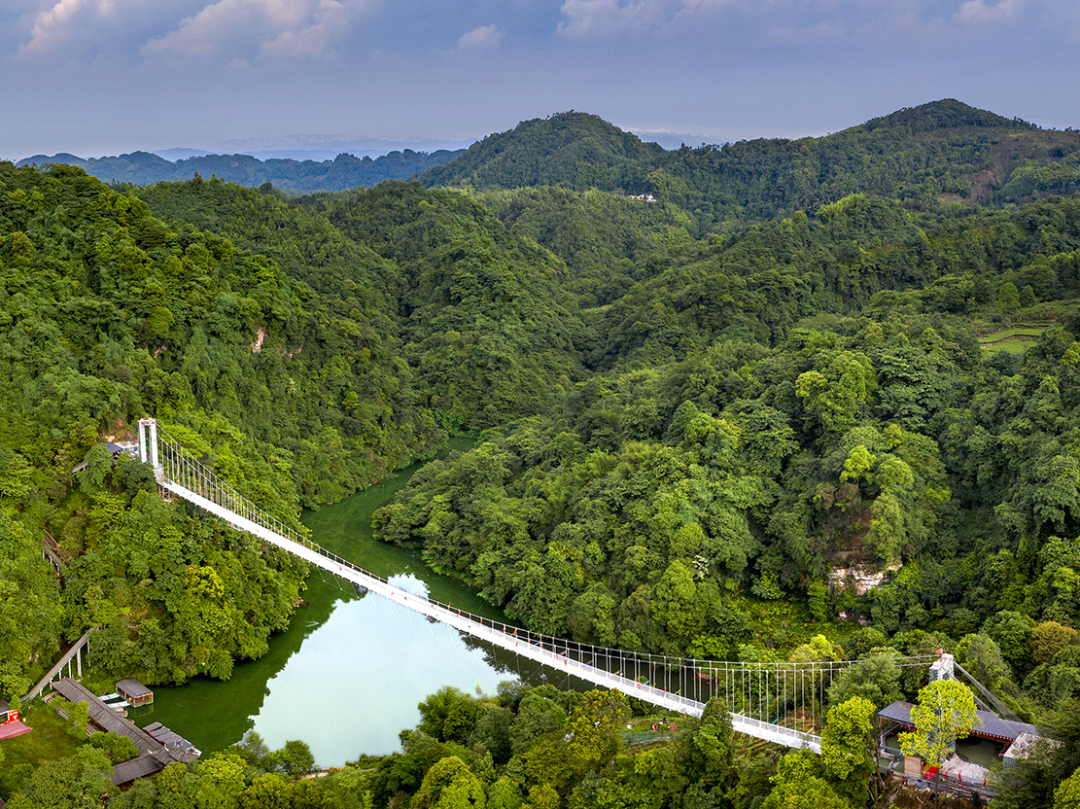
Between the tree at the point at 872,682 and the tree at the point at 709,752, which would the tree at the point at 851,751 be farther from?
the tree at the point at 709,752

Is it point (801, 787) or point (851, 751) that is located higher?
point (851, 751)

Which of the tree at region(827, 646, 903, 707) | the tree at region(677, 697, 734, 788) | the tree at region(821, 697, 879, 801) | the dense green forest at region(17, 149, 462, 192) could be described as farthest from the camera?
the dense green forest at region(17, 149, 462, 192)

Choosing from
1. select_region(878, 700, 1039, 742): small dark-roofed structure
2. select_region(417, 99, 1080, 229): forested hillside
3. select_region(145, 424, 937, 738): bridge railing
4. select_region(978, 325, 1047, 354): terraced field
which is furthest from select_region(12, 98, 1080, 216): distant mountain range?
select_region(878, 700, 1039, 742): small dark-roofed structure

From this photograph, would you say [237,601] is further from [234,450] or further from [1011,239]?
[1011,239]

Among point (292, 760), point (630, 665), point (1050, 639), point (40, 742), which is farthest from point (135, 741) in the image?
point (1050, 639)

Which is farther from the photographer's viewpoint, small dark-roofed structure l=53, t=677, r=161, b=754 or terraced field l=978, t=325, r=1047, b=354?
terraced field l=978, t=325, r=1047, b=354

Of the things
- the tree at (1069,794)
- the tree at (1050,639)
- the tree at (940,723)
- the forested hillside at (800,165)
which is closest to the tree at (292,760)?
the tree at (940,723)

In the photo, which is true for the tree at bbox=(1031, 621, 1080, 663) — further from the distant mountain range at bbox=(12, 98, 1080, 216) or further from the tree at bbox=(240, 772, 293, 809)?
the distant mountain range at bbox=(12, 98, 1080, 216)

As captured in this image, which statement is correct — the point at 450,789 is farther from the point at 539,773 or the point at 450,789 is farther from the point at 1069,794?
the point at 1069,794
